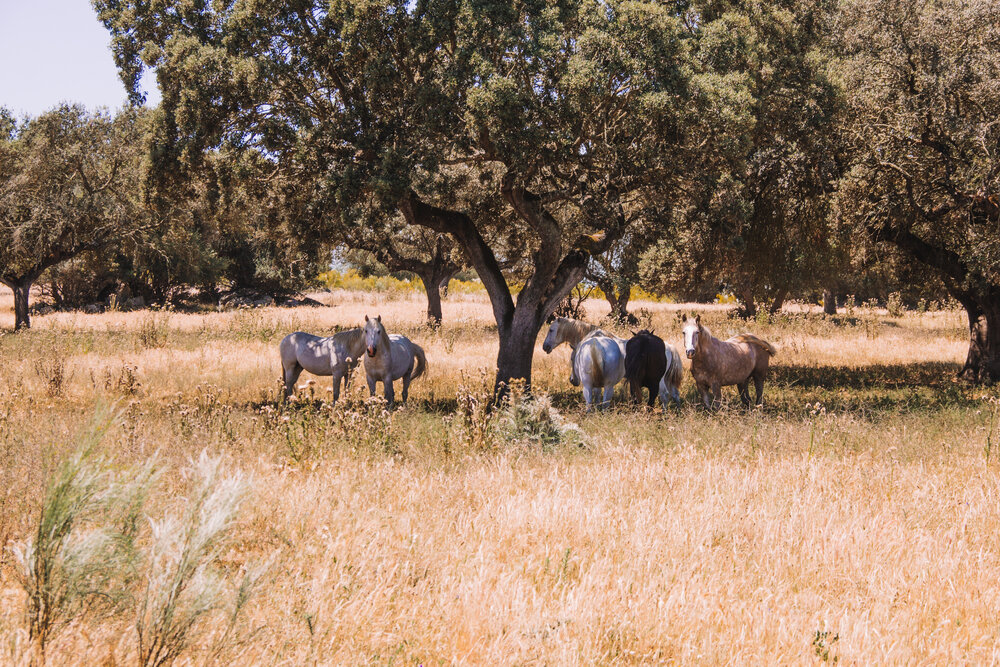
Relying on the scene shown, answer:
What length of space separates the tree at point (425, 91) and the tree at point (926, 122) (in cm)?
547

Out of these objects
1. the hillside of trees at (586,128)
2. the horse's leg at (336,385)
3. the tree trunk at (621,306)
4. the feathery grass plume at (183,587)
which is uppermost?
the hillside of trees at (586,128)

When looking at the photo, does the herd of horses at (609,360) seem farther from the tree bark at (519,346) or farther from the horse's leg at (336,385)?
the tree bark at (519,346)

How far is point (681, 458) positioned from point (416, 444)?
3.14 m

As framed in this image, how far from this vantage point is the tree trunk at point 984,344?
18.5 m

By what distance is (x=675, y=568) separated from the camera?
4.63 meters

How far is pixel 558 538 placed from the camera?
206 inches

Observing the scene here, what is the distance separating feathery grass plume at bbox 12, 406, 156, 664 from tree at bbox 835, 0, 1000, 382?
644 inches

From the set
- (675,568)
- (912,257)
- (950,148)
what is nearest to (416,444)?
(675,568)

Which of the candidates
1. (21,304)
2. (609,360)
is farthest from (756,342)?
(21,304)

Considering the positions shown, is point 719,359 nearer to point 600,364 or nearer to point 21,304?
point 600,364

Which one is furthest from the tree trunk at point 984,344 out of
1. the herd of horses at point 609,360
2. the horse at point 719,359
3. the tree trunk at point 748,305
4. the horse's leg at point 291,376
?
the tree trunk at point 748,305

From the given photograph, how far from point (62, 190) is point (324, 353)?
891 inches

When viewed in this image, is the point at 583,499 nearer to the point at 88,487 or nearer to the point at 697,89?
the point at 88,487

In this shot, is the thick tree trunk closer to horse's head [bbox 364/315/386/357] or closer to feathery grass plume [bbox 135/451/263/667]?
horse's head [bbox 364/315/386/357]
